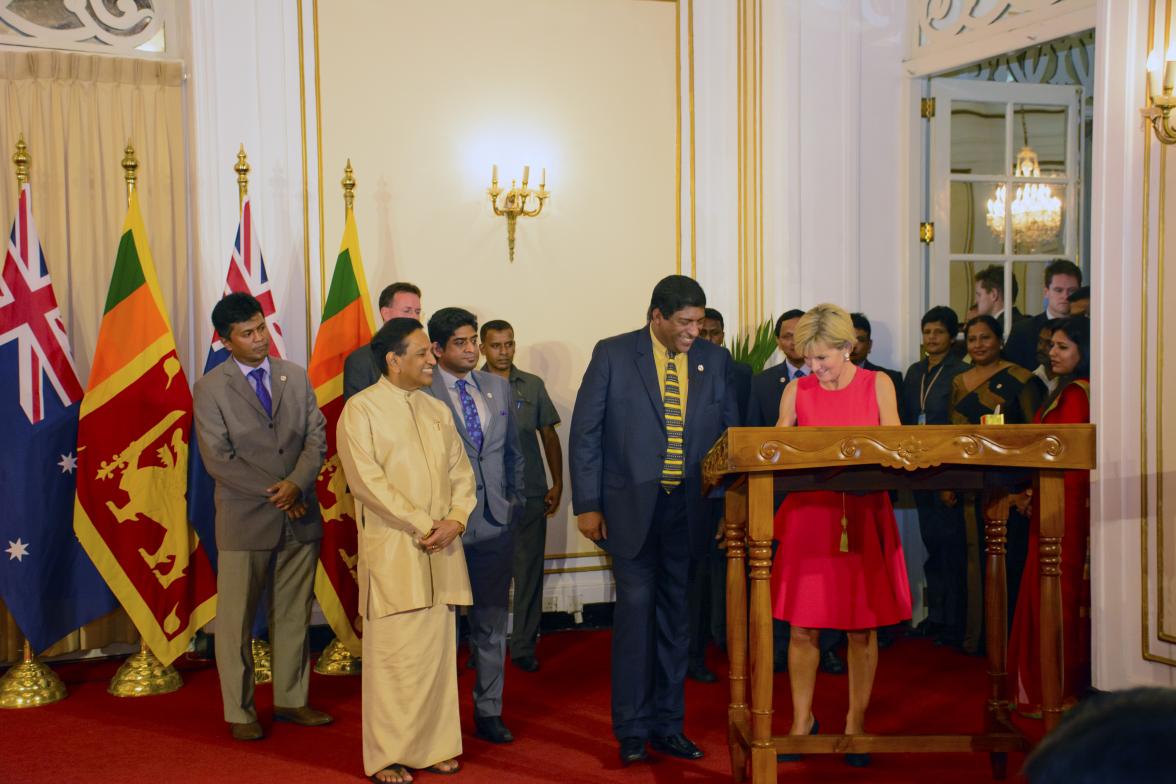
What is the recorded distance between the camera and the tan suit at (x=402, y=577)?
386 centimetres

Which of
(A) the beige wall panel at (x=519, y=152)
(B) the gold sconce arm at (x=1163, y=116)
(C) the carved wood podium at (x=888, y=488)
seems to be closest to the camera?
(C) the carved wood podium at (x=888, y=488)

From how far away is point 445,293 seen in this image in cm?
623

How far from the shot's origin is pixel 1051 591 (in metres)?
3.28

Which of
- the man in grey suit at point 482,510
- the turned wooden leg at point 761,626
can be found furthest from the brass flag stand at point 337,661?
the turned wooden leg at point 761,626

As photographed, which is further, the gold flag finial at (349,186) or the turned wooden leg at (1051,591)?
the gold flag finial at (349,186)

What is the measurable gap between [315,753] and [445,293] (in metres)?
2.71

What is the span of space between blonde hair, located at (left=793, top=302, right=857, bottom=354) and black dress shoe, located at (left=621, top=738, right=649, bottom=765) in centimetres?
146

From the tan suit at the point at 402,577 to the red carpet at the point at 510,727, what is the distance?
203 mm

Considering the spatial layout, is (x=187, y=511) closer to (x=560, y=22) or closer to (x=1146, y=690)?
(x=560, y=22)

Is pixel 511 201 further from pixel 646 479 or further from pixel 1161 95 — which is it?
pixel 1161 95

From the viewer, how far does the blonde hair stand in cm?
369

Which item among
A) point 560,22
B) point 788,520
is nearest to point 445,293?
point 560,22

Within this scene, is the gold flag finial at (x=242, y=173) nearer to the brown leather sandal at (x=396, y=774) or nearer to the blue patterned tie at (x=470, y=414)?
the blue patterned tie at (x=470, y=414)

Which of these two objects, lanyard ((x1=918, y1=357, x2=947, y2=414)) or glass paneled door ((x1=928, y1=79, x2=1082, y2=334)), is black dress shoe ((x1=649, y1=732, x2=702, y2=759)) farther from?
glass paneled door ((x1=928, y1=79, x2=1082, y2=334))
